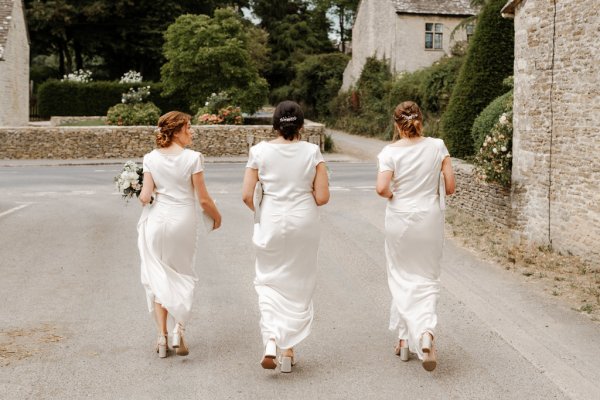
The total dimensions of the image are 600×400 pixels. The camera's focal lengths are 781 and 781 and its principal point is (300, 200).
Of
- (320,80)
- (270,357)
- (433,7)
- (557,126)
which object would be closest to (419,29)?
(433,7)

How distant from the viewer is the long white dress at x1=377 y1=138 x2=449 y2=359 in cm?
607

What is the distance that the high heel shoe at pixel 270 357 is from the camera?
A: 553 centimetres

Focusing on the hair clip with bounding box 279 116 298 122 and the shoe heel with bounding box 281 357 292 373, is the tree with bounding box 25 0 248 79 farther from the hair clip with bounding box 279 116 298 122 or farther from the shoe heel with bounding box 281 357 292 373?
the shoe heel with bounding box 281 357 292 373

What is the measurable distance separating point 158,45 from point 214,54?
1934cm

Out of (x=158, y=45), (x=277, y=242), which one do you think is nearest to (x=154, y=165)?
(x=277, y=242)

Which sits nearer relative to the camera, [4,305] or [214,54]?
[4,305]

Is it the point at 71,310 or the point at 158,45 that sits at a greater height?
the point at 158,45

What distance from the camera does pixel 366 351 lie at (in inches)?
249

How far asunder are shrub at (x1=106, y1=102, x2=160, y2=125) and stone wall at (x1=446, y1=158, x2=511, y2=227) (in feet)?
53.4

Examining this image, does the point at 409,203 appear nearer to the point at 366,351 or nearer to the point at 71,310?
the point at 366,351

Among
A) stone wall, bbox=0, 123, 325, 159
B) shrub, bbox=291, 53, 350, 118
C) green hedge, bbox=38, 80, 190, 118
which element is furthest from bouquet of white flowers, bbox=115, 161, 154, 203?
shrub, bbox=291, 53, 350, 118

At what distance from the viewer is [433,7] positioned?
137 feet

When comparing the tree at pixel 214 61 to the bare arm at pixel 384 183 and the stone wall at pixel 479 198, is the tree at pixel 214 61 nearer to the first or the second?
the stone wall at pixel 479 198

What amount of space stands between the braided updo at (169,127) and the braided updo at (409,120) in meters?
1.71
